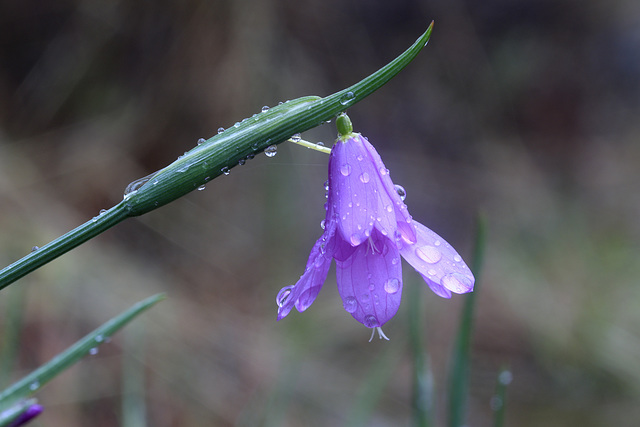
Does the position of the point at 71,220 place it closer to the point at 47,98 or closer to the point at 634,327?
the point at 47,98

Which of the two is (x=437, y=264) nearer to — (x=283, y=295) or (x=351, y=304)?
(x=351, y=304)

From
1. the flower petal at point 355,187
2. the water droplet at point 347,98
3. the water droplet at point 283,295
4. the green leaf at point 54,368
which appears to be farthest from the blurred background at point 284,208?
the water droplet at point 347,98

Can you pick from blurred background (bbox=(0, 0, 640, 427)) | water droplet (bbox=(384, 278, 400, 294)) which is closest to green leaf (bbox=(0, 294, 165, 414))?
water droplet (bbox=(384, 278, 400, 294))

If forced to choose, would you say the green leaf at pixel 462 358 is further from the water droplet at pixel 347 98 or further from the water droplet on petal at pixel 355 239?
the water droplet at pixel 347 98

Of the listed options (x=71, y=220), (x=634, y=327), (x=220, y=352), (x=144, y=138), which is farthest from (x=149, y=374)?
(x=634, y=327)

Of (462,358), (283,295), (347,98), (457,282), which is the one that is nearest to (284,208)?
(462,358)

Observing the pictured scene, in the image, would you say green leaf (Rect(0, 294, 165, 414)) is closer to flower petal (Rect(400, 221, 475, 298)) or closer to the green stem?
the green stem
